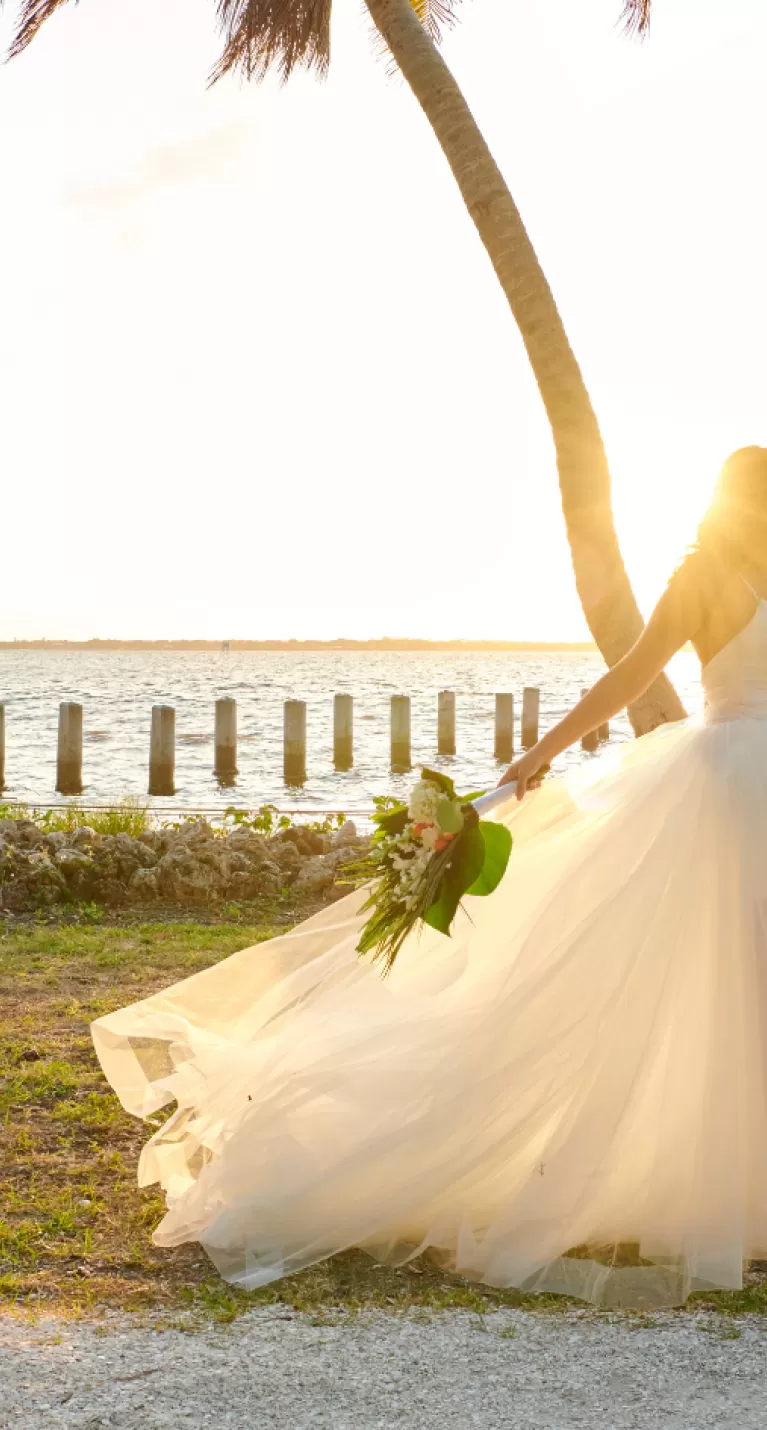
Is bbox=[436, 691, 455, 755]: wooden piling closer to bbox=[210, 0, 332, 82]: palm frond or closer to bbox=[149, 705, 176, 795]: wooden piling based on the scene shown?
bbox=[149, 705, 176, 795]: wooden piling

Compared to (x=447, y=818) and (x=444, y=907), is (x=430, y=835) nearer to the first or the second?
(x=447, y=818)

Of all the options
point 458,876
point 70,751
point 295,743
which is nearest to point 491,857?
point 458,876

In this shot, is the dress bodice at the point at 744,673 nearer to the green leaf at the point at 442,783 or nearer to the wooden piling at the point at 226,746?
the green leaf at the point at 442,783

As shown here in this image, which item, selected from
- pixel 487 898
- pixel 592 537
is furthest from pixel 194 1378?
pixel 592 537

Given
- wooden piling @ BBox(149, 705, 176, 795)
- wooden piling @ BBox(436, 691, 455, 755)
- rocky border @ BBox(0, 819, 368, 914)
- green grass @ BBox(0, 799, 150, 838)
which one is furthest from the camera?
wooden piling @ BBox(436, 691, 455, 755)

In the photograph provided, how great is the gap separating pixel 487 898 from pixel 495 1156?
2.77 feet

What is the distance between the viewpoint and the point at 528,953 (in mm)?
3566

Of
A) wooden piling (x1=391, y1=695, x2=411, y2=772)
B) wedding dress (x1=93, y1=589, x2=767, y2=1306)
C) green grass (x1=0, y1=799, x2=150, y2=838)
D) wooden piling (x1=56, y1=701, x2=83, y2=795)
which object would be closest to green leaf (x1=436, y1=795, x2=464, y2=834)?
wedding dress (x1=93, y1=589, x2=767, y2=1306)

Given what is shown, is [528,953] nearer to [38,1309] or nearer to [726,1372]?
[726,1372]

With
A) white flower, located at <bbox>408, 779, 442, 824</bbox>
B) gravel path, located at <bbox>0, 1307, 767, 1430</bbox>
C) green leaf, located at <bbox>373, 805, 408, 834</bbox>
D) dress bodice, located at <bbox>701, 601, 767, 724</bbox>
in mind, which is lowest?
gravel path, located at <bbox>0, 1307, 767, 1430</bbox>

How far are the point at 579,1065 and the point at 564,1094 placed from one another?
82 millimetres

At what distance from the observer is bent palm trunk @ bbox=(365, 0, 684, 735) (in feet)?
21.5

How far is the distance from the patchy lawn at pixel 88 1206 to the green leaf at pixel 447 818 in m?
1.09

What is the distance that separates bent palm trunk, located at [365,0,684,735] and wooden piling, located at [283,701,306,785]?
14481 millimetres
